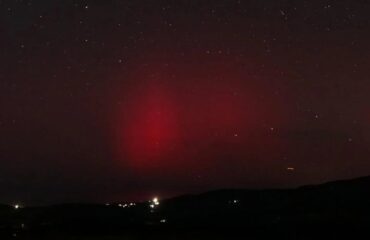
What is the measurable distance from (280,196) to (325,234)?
5938cm

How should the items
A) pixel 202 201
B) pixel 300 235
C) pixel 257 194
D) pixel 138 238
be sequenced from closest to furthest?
1. pixel 300 235
2. pixel 138 238
3. pixel 257 194
4. pixel 202 201

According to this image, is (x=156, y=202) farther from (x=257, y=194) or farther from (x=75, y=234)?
(x=75, y=234)

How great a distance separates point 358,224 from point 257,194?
57509 mm

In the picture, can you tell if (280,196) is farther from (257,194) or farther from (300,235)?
(300,235)

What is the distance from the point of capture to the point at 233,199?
351ft

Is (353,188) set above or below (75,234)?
above

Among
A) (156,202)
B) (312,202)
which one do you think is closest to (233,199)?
(156,202)

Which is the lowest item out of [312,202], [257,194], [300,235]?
[300,235]

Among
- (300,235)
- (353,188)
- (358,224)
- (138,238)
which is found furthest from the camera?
(353,188)

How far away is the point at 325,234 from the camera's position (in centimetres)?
3778

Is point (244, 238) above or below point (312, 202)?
below

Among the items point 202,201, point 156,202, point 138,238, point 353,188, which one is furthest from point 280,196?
point 138,238

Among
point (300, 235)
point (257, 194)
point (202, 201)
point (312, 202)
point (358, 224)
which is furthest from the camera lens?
point (202, 201)

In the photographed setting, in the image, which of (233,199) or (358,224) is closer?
(358,224)
